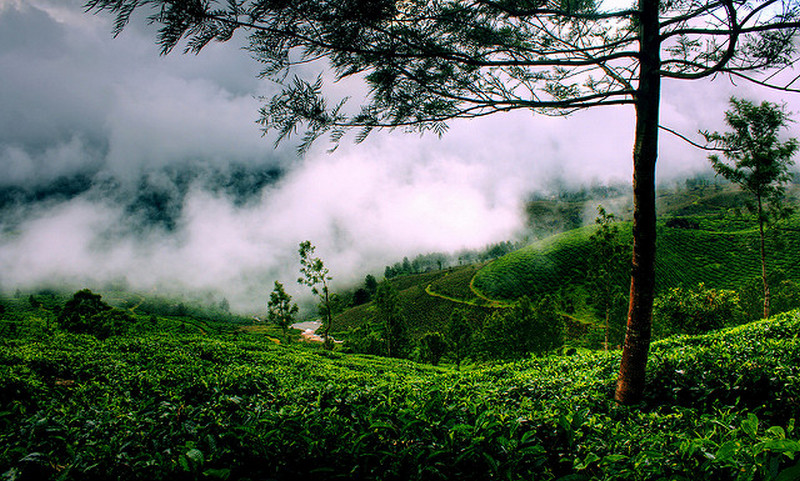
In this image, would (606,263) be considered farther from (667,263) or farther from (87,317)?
(667,263)

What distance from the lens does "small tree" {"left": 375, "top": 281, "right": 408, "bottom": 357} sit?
4075 centimetres

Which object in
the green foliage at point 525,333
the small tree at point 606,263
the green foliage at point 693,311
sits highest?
the small tree at point 606,263

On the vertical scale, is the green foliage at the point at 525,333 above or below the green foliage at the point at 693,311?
below

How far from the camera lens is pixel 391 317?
4138 centimetres

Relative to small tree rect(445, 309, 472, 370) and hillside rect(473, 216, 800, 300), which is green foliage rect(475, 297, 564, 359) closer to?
small tree rect(445, 309, 472, 370)

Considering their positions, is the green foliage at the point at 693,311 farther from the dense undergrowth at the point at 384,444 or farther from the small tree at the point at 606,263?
the dense undergrowth at the point at 384,444

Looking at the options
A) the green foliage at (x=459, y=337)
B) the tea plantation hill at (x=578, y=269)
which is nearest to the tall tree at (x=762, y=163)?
the green foliage at (x=459, y=337)

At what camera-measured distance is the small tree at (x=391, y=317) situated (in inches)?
1604

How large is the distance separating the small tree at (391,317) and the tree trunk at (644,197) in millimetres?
36178

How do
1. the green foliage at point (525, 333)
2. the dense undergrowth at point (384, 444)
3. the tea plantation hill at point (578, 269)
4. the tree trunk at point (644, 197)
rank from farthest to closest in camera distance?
1. the tea plantation hill at point (578, 269)
2. the green foliage at point (525, 333)
3. the tree trunk at point (644, 197)
4. the dense undergrowth at point (384, 444)

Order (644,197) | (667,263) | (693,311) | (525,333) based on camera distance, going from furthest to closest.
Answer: (667,263), (525,333), (693,311), (644,197)

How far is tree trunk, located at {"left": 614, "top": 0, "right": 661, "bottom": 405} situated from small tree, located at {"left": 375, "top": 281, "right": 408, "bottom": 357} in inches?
1424

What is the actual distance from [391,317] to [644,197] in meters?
38.8

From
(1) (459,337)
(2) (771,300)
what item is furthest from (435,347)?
(2) (771,300)
